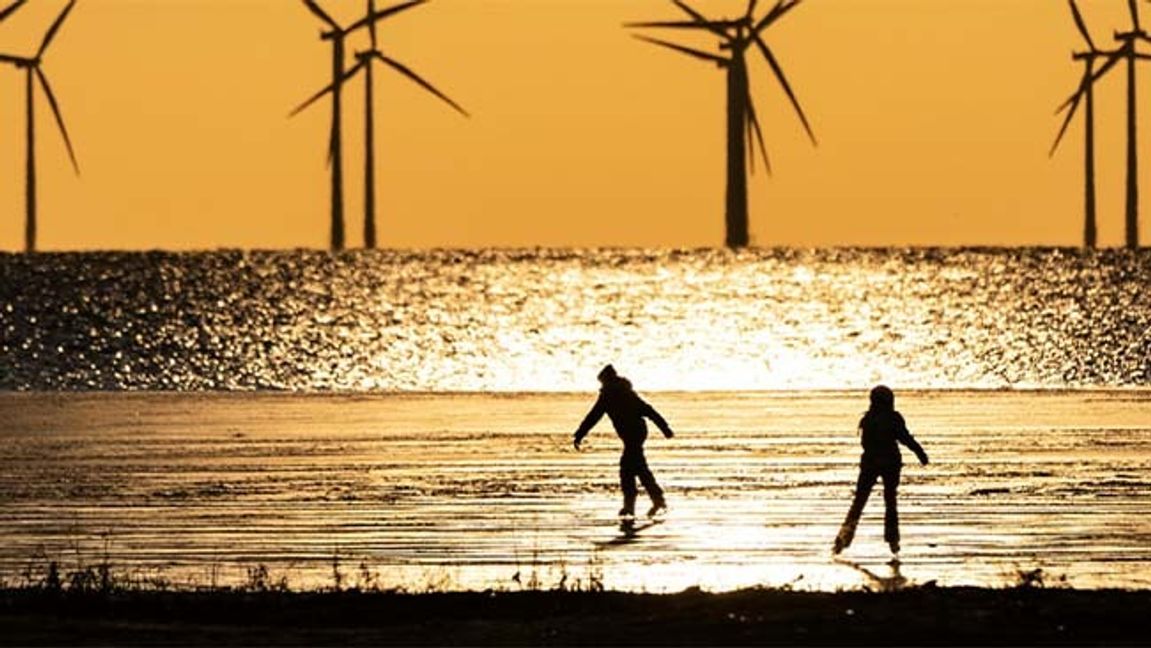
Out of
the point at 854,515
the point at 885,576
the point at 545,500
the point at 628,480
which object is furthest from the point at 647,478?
the point at 885,576

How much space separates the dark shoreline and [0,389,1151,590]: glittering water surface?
6.36ft

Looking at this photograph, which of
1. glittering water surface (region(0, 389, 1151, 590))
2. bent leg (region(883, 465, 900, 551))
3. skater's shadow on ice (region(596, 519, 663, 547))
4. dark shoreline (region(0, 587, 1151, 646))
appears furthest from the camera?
skater's shadow on ice (region(596, 519, 663, 547))

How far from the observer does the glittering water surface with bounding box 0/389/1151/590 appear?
113 ft

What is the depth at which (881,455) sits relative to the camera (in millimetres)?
36125

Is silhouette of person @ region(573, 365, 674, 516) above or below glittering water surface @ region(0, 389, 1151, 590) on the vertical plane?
above

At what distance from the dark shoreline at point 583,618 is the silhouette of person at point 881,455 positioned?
5.77 metres

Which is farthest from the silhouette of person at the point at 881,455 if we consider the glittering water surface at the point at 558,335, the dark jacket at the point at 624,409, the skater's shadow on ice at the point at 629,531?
the glittering water surface at the point at 558,335

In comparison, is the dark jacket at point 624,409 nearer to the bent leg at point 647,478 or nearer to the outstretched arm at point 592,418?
the outstretched arm at point 592,418

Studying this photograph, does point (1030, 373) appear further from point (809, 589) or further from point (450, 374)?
point (809, 589)

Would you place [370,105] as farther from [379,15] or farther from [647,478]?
[647,478]

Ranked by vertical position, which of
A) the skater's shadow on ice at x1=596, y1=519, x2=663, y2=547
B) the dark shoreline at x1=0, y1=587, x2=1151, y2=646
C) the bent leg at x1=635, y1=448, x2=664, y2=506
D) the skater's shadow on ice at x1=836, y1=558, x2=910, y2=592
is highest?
the bent leg at x1=635, y1=448, x2=664, y2=506

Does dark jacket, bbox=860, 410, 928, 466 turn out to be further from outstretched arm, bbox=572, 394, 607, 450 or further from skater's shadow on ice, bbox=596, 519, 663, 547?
outstretched arm, bbox=572, 394, 607, 450

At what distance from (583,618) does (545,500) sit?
1637cm

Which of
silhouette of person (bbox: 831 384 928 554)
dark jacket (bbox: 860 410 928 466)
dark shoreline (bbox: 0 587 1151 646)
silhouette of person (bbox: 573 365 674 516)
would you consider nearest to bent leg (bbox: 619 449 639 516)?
silhouette of person (bbox: 573 365 674 516)
